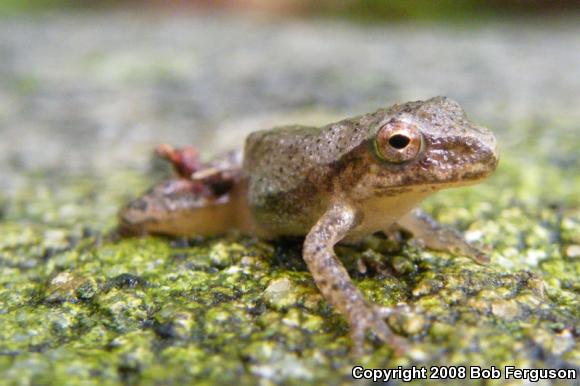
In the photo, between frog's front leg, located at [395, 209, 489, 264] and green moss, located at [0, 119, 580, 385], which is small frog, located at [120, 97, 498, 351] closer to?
frog's front leg, located at [395, 209, 489, 264]

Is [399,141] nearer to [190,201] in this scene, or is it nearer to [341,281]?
[341,281]

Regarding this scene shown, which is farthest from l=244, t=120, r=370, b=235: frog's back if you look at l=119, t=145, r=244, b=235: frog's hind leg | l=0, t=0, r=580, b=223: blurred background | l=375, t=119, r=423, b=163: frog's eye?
l=0, t=0, r=580, b=223: blurred background

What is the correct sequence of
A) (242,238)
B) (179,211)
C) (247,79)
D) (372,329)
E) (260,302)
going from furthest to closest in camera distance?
(247,79), (179,211), (242,238), (260,302), (372,329)

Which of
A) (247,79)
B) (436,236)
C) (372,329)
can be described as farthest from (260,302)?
(247,79)

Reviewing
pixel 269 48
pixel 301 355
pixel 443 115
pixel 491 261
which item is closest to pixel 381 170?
pixel 443 115

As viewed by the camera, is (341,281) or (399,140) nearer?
(341,281)

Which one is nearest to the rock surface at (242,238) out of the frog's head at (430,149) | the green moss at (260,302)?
the green moss at (260,302)
